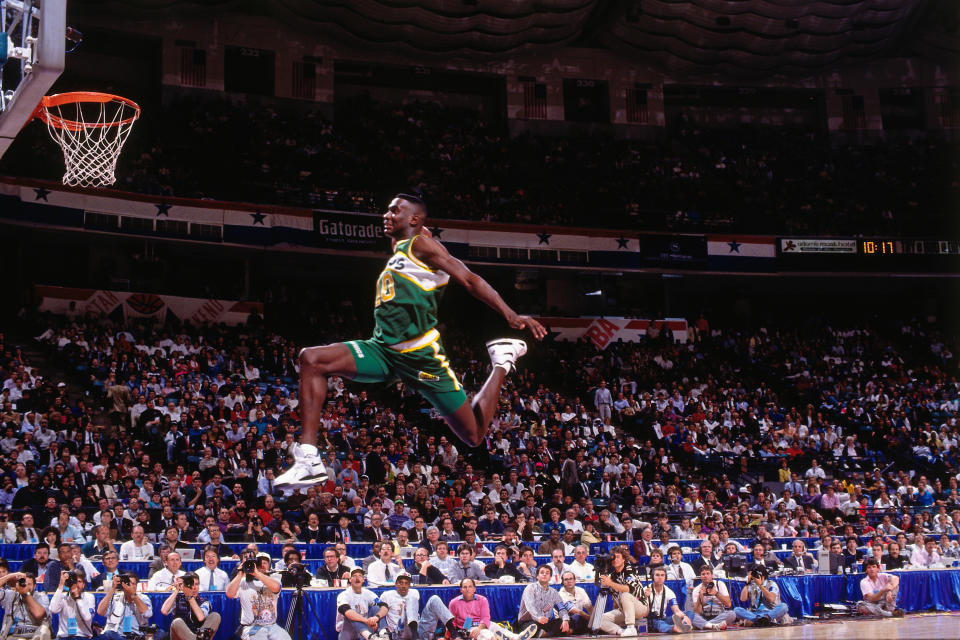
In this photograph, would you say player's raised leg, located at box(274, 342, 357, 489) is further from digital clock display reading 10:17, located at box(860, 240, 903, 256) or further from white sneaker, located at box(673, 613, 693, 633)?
digital clock display reading 10:17, located at box(860, 240, 903, 256)

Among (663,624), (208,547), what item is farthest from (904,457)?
(208,547)

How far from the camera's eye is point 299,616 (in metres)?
12.5

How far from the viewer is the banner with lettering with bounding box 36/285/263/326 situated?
24984 millimetres

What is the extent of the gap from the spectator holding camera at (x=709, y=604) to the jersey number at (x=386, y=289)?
8.90 m

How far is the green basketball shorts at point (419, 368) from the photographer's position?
7273 millimetres

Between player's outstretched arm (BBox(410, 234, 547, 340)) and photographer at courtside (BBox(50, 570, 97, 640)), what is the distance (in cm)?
679

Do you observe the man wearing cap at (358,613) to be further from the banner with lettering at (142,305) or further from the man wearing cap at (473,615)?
the banner with lettering at (142,305)

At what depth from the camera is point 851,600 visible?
16109mm

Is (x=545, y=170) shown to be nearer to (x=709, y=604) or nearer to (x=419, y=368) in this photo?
(x=709, y=604)

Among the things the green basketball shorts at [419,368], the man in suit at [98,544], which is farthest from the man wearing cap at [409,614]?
the green basketball shorts at [419,368]

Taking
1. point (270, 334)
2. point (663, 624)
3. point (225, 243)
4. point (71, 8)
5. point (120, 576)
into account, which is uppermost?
point (71, 8)

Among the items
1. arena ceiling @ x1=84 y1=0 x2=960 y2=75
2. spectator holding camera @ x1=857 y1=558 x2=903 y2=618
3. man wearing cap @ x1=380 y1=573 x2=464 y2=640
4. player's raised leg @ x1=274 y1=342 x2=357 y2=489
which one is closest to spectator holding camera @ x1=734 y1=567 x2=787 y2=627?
spectator holding camera @ x1=857 y1=558 x2=903 y2=618

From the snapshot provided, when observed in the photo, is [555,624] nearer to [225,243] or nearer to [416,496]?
[416,496]

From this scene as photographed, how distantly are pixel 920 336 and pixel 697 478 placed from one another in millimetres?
14560
